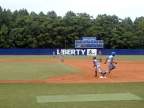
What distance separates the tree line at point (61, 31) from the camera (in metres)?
93.8

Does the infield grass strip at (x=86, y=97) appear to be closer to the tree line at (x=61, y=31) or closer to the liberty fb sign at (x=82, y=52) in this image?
the liberty fb sign at (x=82, y=52)

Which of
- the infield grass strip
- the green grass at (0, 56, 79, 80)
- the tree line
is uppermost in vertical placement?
the tree line

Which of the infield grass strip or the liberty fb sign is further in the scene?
the liberty fb sign

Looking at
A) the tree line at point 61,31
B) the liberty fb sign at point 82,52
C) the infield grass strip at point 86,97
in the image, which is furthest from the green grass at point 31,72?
the tree line at point 61,31

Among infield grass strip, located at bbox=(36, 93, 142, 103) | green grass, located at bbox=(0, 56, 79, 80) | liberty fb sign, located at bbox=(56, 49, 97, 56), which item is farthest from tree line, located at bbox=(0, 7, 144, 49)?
infield grass strip, located at bbox=(36, 93, 142, 103)

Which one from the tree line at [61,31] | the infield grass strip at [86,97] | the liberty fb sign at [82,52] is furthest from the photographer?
the tree line at [61,31]

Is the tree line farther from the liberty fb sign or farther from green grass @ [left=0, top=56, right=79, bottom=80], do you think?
green grass @ [left=0, top=56, right=79, bottom=80]

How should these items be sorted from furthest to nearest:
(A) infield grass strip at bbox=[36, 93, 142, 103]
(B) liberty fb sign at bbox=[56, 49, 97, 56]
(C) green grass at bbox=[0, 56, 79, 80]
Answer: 1. (B) liberty fb sign at bbox=[56, 49, 97, 56]
2. (C) green grass at bbox=[0, 56, 79, 80]
3. (A) infield grass strip at bbox=[36, 93, 142, 103]

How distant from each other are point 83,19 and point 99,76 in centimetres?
7447

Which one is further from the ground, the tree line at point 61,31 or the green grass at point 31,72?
the tree line at point 61,31

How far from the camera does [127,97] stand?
15242 millimetres

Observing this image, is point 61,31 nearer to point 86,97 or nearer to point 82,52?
point 82,52

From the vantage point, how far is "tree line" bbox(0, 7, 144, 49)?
93750 millimetres

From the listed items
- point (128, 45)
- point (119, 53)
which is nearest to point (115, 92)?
point (119, 53)
